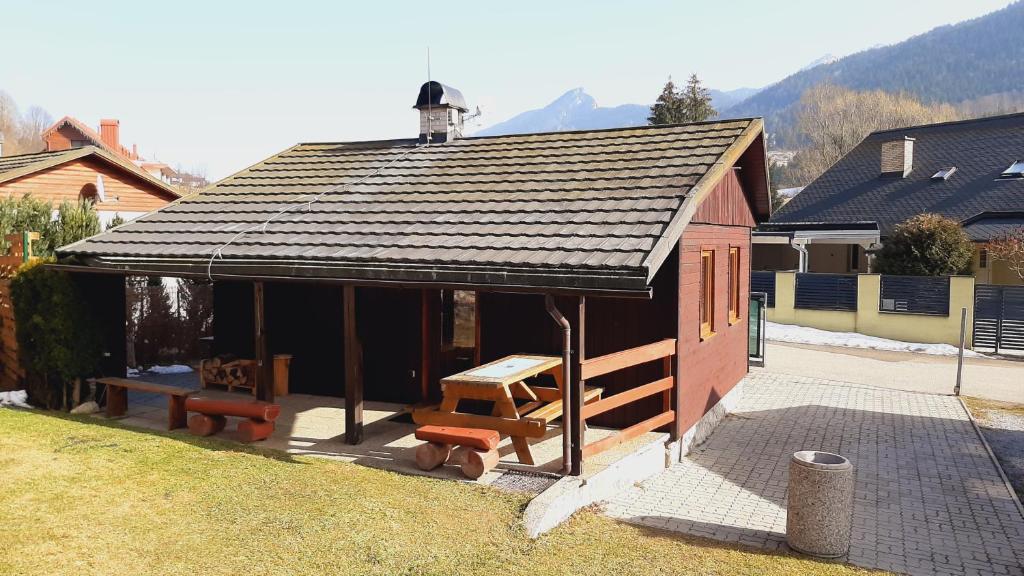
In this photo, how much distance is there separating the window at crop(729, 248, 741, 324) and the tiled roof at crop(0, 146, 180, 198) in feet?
53.5

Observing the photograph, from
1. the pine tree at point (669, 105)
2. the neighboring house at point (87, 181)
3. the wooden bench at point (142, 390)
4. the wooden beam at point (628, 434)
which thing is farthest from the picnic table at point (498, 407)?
the pine tree at point (669, 105)

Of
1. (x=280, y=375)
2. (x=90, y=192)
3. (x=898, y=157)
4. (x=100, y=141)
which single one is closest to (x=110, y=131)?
(x=100, y=141)

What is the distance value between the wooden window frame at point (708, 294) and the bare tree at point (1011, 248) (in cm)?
1505

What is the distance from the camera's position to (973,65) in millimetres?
179000

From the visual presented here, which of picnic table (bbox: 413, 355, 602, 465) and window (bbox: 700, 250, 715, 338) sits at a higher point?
window (bbox: 700, 250, 715, 338)

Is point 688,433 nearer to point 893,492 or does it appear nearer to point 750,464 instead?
point 750,464

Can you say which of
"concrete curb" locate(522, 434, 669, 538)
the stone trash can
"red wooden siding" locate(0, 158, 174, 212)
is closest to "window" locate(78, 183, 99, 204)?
"red wooden siding" locate(0, 158, 174, 212)

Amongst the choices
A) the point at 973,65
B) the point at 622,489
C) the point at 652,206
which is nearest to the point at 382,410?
the point at 622,489

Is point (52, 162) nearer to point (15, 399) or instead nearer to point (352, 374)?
point (15, 399)

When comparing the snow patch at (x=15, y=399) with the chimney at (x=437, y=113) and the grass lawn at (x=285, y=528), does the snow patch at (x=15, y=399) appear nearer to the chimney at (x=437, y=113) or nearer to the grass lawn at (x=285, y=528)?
the grass lawn at (x=285, y=528)

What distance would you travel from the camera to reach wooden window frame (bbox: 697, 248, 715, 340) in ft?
33.9

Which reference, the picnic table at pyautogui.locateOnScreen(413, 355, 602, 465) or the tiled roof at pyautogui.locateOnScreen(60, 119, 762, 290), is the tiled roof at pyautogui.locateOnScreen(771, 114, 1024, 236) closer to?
the tiled roof at pyautogui.locateOnScreen(60, 119, 762, 290)

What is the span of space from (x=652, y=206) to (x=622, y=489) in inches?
120

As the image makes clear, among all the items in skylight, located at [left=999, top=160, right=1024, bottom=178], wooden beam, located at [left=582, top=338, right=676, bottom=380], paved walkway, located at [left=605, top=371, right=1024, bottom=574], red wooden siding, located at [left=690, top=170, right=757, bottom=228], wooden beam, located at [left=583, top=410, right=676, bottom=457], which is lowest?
paved walkway, located at [left=605, top=371, right=1024, bottom=574]
